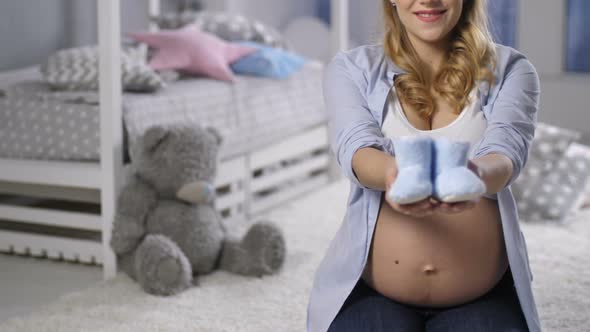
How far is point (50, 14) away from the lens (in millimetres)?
3238

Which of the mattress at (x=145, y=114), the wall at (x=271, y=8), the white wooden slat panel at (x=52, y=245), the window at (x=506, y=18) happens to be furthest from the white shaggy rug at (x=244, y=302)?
the window at (x=506, y=18)

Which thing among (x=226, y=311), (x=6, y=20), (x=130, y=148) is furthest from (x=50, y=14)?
(x=226, y=311)

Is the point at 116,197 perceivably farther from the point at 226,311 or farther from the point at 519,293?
the point at 519,293

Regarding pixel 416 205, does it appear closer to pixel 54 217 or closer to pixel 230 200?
pixel 54 217

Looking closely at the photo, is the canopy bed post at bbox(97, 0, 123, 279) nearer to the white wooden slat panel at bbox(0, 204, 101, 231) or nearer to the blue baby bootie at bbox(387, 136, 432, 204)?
Result: the white wooden slat panel at bbox(0, 204, 101, 231)

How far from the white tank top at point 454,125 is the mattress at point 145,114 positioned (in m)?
1.06

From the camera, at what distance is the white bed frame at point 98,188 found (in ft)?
7.16

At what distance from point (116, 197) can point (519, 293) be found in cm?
128

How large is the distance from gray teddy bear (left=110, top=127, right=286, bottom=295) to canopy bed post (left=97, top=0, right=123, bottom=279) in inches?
1.6

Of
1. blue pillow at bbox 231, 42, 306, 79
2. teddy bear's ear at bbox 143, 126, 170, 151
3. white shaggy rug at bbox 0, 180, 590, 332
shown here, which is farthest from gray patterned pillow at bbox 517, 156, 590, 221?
teddy bear's ear at bbox 143, 126, 170, 151

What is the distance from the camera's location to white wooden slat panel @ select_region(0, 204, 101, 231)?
2309mm

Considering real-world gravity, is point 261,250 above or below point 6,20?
below

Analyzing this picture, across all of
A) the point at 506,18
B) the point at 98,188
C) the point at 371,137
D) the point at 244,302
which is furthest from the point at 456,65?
the point at 506,18

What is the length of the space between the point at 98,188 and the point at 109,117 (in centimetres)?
20
